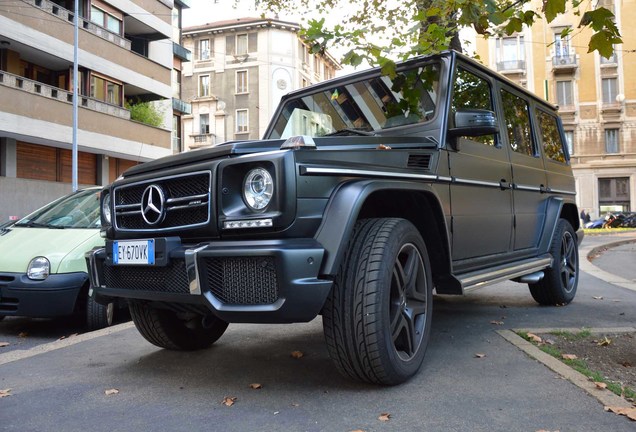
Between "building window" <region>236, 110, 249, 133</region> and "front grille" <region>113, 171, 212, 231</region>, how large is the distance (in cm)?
Result: 4073

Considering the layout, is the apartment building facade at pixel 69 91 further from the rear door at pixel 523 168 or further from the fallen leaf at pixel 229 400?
the fallen leaf at pixel 229 400

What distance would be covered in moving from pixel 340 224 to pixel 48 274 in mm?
3418

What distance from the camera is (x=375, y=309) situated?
260 cm

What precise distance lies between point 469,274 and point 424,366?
80cm

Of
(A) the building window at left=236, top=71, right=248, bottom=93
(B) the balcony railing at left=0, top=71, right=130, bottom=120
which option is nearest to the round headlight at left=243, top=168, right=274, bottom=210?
(B) the balcony railing at left=0, top=71, right=130, bottom=120

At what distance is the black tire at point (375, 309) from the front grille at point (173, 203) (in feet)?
2.47

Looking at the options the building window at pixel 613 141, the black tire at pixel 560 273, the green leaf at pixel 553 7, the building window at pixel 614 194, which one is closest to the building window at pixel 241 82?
the building window at pixel 613 141

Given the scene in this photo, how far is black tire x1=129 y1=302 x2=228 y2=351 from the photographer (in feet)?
11.9

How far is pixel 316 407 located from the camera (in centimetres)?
261

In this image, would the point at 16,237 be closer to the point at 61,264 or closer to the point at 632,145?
the point at 61,264

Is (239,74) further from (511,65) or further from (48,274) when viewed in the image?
(48,274)

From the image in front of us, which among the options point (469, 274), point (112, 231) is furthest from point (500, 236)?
point (112, 231)

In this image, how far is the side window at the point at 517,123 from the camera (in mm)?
4707

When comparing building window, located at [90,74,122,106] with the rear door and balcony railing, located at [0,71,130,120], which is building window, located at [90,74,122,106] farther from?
the rear door
